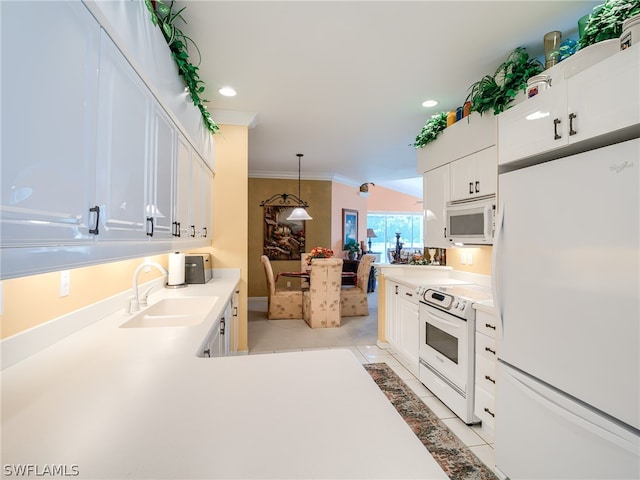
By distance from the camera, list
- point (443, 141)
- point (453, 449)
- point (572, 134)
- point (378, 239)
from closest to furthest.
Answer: point (572, 134) < point (453, 449) < point (443, 141) < point (378, 239)

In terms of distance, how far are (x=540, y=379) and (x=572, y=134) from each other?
121cm

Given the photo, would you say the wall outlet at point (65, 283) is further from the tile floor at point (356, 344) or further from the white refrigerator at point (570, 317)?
the tile floor at point (356, 344)

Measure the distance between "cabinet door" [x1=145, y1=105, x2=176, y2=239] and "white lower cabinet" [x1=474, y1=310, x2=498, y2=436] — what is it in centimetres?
220

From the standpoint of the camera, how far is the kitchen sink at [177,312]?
198cm

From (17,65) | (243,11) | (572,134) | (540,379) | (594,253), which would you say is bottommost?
(540,379)

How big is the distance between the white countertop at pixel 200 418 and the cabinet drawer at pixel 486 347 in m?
1.34

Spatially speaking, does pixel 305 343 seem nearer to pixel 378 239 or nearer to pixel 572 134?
pixel 572 134

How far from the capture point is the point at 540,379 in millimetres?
1535

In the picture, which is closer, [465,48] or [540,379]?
[540,379]

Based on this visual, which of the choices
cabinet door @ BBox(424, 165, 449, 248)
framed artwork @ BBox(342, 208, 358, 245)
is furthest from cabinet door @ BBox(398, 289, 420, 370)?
framed artwork @ BBox(342, 208, 358, 245)

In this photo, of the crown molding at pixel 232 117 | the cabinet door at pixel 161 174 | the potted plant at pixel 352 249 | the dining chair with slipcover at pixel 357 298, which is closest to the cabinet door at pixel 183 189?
the cabinet door at pixel 161 174

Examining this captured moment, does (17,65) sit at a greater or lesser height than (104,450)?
greater

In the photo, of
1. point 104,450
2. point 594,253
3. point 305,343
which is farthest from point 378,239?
point 104,450

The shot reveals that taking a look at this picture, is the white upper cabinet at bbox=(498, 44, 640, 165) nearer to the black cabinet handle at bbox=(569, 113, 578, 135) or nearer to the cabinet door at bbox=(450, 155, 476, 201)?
the black cabinet handle at bbox=(569, 113, 578, 135)
